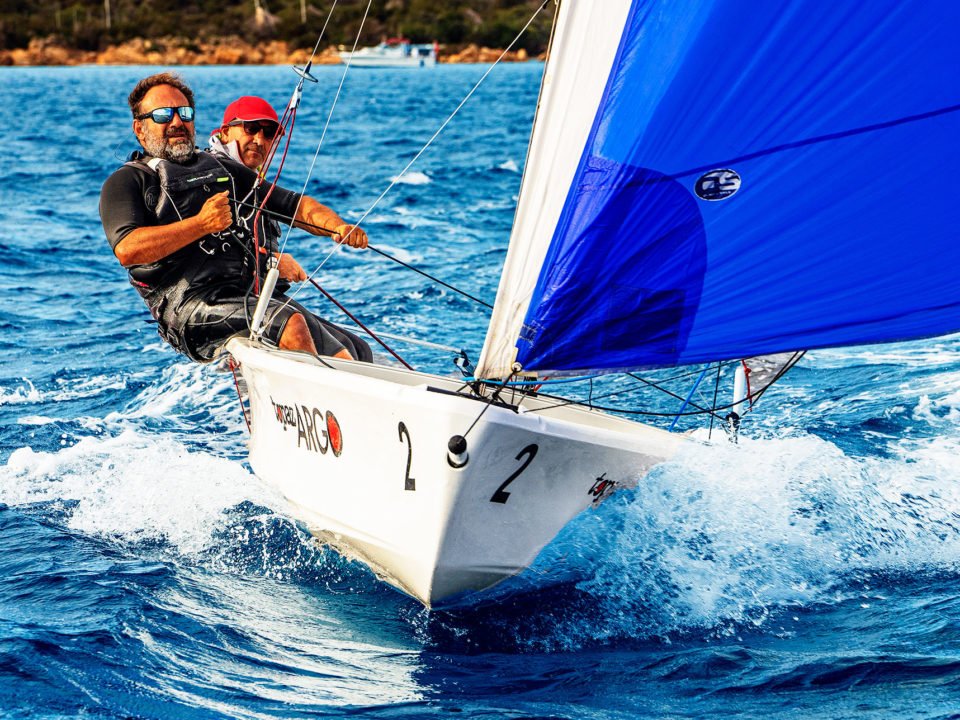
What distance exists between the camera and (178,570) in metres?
4.47

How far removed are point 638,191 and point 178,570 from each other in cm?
228

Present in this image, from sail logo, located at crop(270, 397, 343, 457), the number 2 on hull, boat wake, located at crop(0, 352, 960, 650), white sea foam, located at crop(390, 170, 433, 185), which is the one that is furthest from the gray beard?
white sea foam, located at crop(390, 170, 433, 185)

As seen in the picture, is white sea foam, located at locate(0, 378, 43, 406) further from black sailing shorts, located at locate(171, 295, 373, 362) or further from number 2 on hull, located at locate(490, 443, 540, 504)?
number 2 on hull, located at locate(490, 443, 540, 504)

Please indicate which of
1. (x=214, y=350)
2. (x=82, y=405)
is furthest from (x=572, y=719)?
(x=82, y=405)

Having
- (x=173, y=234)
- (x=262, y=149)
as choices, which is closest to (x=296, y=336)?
Result: (x=173, y=234)

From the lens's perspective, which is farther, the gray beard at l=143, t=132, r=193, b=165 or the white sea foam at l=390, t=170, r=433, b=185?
the white sea foam at l=390, t=170, r=433, b=185

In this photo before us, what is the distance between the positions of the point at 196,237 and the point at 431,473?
1.59 m

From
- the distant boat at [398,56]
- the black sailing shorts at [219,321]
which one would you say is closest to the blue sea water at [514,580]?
the black sailing shorts at [219,321]

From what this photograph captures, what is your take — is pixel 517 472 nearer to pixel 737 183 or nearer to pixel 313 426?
pixel 313 426

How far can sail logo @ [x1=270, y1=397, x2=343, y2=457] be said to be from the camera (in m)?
4.12

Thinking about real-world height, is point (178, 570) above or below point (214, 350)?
below

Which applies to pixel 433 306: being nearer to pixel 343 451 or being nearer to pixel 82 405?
pixel 82 405

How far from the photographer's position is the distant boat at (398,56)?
71312mm

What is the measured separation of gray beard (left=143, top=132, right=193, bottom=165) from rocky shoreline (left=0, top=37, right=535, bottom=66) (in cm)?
6852
